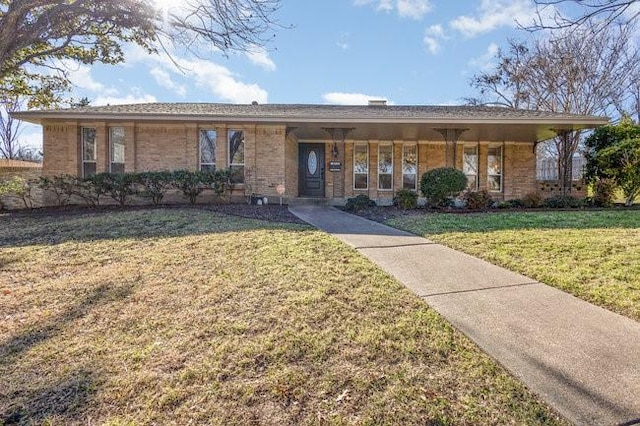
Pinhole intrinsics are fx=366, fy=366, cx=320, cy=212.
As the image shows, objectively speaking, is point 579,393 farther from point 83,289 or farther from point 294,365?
point 83,289

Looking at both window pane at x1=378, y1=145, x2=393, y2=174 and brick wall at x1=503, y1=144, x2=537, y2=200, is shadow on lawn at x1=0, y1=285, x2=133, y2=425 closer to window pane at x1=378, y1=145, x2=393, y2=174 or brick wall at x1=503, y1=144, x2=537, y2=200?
window pane at x1=378, y1=145, x2=393, y2=174

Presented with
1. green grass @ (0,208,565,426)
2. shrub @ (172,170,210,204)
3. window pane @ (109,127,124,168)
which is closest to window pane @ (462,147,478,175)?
shrub @ (172,170,210,204)

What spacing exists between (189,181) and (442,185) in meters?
7.37

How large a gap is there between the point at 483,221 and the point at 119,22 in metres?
8.46

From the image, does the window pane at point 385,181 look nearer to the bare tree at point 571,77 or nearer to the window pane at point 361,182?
the window pane at point 361,182

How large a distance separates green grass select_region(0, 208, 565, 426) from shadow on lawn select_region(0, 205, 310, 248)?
173 centimetres

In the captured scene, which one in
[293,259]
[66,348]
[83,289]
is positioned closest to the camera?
[66,348]

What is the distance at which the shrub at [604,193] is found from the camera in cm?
1112

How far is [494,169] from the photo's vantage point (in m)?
15.2

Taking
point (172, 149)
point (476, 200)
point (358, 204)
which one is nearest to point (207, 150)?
point (172, 149)

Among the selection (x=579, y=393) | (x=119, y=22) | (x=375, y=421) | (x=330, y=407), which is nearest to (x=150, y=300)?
(x=330, y=407)

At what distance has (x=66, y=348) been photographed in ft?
9.78

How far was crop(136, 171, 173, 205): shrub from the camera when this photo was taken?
1092 centimetres

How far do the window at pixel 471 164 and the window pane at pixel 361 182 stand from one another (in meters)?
4.07
